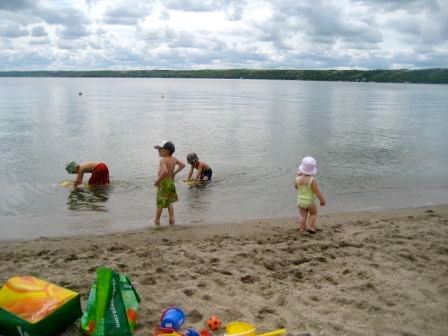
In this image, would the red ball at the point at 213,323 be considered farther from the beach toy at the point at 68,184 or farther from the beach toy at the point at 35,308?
the beach toy at the point at 68,184

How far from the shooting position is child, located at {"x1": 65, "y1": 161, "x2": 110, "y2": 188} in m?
13.8

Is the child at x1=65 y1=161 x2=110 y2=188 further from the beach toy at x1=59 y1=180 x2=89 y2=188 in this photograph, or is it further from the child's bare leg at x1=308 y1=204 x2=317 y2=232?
the child's bare leg at x1=308 y1=204 x2=317 y2=232

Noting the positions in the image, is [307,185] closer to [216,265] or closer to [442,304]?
[216,265]

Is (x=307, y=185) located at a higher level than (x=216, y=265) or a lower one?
higher

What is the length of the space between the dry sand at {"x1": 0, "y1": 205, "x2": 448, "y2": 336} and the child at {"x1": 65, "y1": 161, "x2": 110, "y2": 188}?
5.03 meters

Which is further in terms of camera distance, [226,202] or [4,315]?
[226,202]

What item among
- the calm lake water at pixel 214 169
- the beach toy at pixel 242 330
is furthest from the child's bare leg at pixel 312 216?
the beach toy at pixel 242 330

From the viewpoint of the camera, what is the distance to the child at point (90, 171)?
13766 millimetres

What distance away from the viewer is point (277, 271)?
670 cm

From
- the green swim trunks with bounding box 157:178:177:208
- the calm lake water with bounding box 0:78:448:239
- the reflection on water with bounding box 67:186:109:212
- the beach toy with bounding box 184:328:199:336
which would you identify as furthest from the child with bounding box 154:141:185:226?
the beach toy with bounding box 184:328:199:336

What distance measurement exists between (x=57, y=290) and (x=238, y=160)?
15044 millimetres

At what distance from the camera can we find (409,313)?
5359 mm

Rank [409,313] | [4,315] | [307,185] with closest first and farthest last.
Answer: [4,315]
[409,313]
[307,185]

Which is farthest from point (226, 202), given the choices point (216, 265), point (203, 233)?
point (216, 265)
